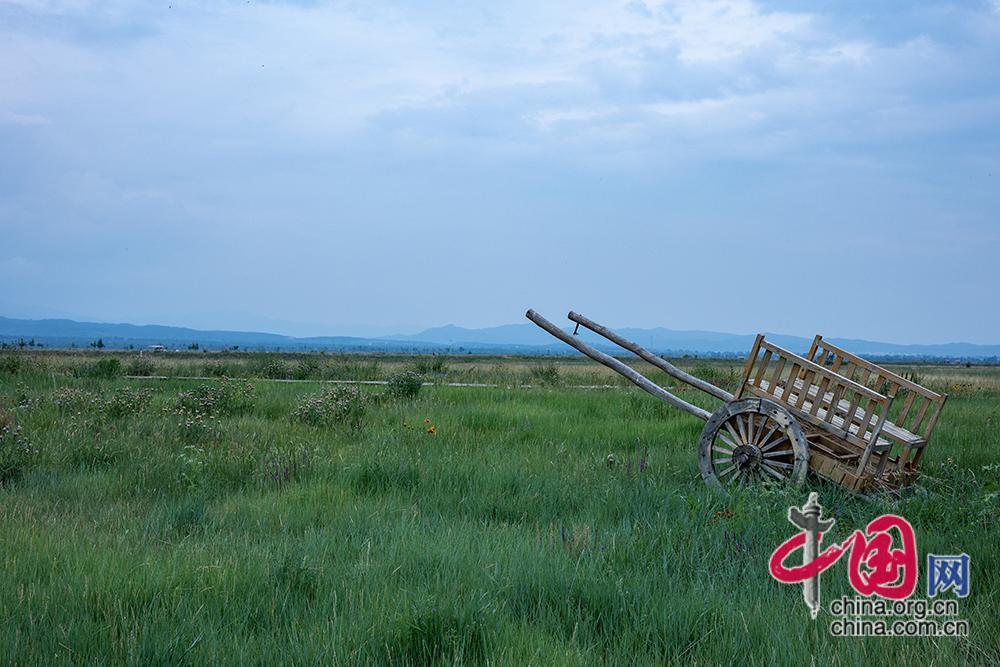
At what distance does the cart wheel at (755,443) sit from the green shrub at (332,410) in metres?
5.96

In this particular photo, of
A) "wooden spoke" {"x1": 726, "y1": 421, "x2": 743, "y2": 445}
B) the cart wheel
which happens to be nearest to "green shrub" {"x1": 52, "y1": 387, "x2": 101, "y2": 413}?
the cart wheel

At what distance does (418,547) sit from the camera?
5469mm

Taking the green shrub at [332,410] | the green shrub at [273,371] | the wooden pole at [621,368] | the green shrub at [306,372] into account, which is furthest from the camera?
the green shrub at [273,371]

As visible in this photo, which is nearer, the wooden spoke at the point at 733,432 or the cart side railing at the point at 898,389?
the cart side railing at the point at 898,389

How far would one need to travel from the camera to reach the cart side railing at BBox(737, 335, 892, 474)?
712cm

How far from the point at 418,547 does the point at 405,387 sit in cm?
1111

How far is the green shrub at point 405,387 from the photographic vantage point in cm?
1625

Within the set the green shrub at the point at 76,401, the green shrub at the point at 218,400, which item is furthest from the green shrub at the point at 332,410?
the green shrub at the point at 76,401

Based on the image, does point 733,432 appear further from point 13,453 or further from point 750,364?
point 13,453

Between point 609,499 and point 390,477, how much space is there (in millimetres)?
2466

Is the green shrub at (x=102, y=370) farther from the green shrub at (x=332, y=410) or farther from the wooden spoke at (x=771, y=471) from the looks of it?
the wooden spoke at (x=771, y=471)

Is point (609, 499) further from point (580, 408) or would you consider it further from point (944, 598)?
point (580, 408)

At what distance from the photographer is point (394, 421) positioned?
40.8ft

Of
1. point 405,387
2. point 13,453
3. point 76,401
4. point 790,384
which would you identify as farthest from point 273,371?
point 790,384
